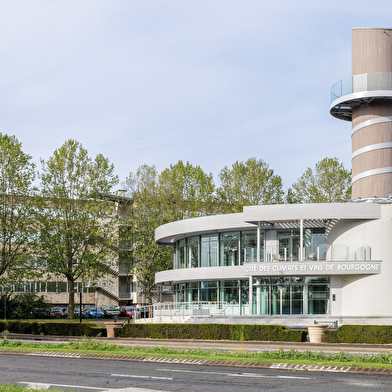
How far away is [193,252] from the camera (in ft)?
160

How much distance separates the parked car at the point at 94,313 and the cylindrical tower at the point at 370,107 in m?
31.7

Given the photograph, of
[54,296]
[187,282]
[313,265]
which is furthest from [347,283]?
[54,296]

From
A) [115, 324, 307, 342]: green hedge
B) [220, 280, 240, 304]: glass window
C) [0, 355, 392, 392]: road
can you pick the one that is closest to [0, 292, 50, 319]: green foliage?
[220, 280, 240, 304]: glass window

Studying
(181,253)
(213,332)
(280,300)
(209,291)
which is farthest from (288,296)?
(213,332)

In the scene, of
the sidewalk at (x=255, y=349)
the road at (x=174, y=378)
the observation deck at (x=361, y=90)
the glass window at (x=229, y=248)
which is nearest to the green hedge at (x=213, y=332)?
the sidewalk at (x=255, y=349)

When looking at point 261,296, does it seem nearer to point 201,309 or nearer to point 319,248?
point 201,309

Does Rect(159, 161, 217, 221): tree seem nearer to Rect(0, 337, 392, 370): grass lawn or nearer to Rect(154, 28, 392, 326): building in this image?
Rect(154, 28, 392, 326): building

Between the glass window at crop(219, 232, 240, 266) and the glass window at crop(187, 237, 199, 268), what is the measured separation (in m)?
2.90

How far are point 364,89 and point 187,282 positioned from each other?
20.8m

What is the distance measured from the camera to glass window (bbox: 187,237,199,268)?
48156 mm

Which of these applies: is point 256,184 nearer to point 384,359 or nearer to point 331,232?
point 331,232

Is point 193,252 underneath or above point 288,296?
above

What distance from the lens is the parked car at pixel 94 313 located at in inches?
2488

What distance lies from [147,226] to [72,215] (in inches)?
387
